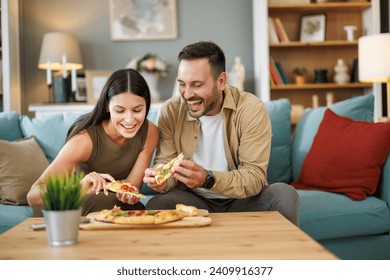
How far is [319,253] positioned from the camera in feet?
4.01

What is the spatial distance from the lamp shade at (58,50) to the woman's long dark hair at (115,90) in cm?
242

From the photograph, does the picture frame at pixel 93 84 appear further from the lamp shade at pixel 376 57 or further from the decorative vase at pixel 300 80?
the lamp shade at pixel 376 57

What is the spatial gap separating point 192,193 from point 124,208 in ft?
0.98

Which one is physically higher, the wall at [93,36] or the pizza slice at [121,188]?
the wall at [93,36]

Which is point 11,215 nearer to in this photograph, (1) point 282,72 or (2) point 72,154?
(2) point 72,154

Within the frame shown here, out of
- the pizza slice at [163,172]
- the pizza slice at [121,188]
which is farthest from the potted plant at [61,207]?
the pizza slice at [163,172]

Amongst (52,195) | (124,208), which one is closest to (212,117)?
(124,208)

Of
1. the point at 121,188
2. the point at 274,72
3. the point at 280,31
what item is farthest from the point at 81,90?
the point at 121,188

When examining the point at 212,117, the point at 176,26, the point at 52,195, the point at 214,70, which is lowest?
the point at 52,195

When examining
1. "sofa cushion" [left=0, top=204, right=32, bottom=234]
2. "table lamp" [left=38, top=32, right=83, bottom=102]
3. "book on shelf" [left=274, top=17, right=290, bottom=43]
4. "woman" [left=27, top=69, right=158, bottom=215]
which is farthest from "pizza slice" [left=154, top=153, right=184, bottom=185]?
"book on shelf" [left=274, top=17, right=290, bottom=43]

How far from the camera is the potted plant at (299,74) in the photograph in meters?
4.71

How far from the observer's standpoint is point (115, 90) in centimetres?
205

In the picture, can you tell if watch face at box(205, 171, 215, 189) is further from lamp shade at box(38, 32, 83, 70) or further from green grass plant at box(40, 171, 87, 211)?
lamp shade at box(38, 32, 83, 70)
